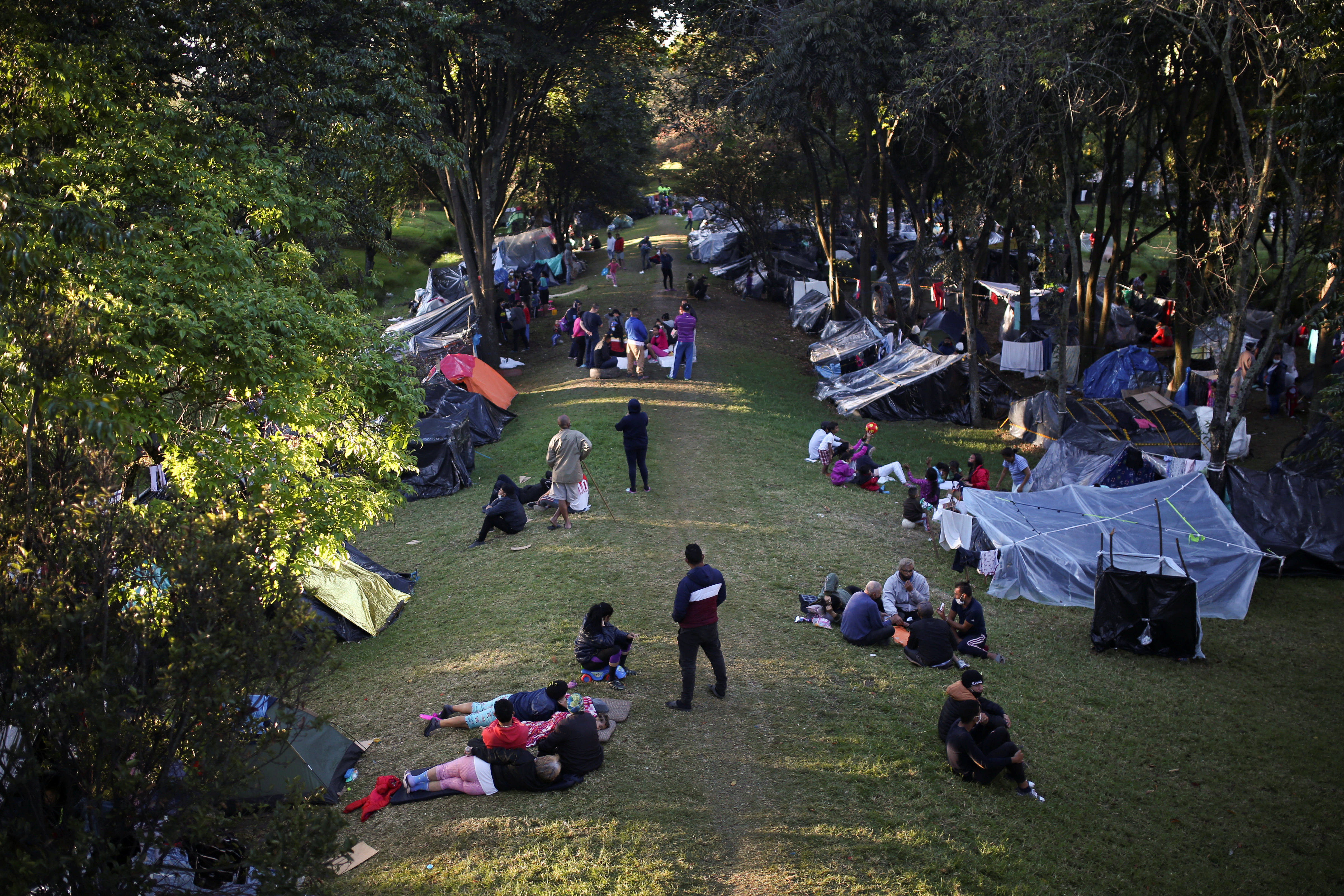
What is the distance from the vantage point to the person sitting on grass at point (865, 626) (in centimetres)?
1038

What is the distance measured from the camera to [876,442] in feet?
67.9

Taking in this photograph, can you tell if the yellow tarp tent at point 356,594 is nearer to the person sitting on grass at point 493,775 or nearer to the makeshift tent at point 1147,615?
the person sitting on grass at point 493,775

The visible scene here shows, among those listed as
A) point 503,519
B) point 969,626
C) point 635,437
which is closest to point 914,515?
point 969,626

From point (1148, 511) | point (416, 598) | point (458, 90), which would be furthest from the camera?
point (458, 90)

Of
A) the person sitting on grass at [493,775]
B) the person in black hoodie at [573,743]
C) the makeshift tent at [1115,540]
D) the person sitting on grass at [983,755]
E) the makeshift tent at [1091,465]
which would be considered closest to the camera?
the person sitting on grass at [493,775]

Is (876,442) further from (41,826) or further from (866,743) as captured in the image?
(41,826)

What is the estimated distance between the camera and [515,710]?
26.2 feet

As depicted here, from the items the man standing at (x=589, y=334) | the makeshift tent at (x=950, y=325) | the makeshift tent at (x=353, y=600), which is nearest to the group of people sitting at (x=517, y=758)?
the makeshift tent at (x=353, y=600)

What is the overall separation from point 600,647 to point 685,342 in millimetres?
14737

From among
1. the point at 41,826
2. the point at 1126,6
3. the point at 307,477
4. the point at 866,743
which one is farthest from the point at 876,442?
the point at 41,826

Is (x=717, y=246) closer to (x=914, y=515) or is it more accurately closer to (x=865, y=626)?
(x=914, y=515)

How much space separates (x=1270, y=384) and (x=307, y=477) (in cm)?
2441

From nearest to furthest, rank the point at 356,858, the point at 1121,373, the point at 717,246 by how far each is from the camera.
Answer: the point at 356,858, the point at 1121,373, the point at 717,246

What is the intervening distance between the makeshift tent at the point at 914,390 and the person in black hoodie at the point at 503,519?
11377mm
